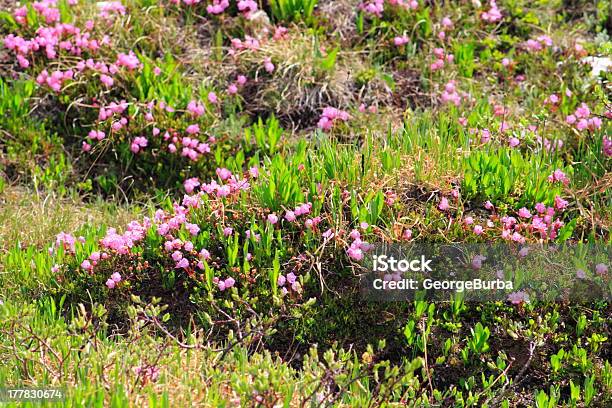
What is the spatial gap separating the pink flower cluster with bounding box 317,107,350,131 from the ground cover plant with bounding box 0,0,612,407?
45mm

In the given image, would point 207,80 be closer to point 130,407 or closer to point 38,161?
point 38,161

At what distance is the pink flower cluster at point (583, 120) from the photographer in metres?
6.21

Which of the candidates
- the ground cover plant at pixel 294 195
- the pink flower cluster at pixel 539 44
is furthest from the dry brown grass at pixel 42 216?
the pink flower cluster at pixel 539 44

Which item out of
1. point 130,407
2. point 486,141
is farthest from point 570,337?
point 130,407

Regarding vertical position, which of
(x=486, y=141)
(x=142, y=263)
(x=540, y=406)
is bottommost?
(x=540, y=406)

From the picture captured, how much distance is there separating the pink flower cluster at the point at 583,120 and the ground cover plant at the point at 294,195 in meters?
0.01

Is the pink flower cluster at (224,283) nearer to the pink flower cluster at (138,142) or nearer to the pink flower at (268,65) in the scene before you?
the pink flower cluster at (138,142)

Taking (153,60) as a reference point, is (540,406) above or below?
below

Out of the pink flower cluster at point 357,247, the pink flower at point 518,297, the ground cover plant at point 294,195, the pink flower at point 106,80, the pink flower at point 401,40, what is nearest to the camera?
the ground cover plant at point 294,195

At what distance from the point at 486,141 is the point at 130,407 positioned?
3.23 meters

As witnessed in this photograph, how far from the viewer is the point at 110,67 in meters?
6.98

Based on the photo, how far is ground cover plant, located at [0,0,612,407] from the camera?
15.1 ft

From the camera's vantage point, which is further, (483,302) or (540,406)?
(483,302)

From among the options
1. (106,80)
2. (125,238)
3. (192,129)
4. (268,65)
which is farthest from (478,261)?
(106,80)
